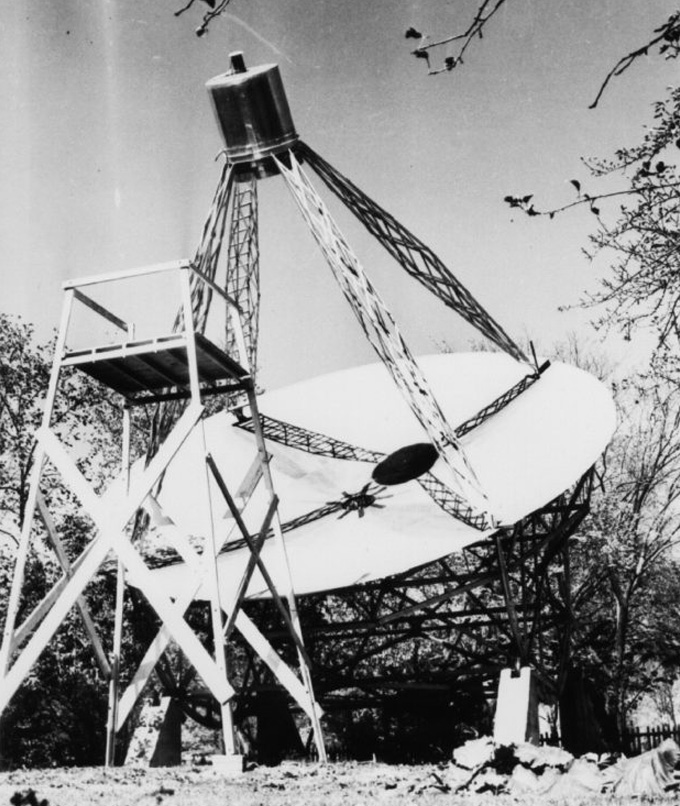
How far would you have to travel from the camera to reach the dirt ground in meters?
5.48

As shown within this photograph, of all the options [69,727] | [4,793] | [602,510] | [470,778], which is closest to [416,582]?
[470,778]

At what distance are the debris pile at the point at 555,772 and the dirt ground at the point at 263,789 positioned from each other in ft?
0.47

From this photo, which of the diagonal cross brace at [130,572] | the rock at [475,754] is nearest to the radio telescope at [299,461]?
the diagonal cross brace at [130,572]

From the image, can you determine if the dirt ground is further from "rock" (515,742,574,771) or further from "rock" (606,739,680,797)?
"rock" (515,742,574,771)

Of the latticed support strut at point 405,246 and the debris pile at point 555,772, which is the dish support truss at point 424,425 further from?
the debris pile at point 555,772

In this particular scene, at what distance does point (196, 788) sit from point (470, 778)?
2.03 m

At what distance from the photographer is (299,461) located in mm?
14016

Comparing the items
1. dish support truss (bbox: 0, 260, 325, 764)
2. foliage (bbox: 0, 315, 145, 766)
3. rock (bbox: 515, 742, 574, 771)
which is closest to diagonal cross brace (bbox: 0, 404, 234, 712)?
dish support truss (bbox: 0, 260, 325, 764)

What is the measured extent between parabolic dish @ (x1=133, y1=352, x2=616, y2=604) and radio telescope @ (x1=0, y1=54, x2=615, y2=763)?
33mm

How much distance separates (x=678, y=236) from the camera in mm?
7738

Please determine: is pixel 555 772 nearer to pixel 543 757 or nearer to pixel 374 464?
pixel 543 757

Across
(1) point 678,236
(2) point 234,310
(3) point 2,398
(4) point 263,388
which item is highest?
(4) point 263,388

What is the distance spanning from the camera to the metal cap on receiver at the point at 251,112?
12.5 meters

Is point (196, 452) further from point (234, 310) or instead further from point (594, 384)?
point (594, 384)
